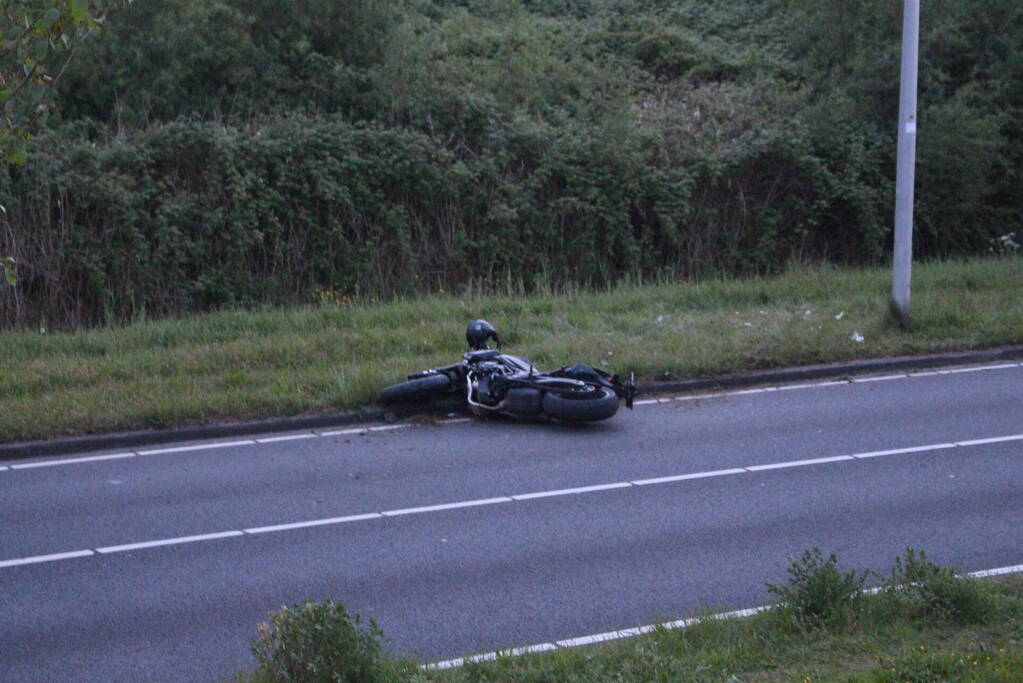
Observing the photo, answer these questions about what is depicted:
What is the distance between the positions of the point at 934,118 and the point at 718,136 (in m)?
3.71

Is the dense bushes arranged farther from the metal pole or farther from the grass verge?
the metal pole

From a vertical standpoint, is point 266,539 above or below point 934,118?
below

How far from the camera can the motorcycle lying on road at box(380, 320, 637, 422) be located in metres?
11.7

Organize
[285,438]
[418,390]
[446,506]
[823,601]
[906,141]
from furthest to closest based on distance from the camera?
[906,141], [418,390], [285,438], [446,506], [823,601]

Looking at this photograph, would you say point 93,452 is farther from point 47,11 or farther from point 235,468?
point 47,11

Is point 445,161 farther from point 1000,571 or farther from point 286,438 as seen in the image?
point 1000,571

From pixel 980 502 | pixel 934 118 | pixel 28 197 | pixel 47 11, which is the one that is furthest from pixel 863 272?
pixel 47 11

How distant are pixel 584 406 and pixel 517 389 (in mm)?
757

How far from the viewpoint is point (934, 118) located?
21.7 metres

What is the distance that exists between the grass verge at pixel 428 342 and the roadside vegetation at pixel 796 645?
20.4 ft

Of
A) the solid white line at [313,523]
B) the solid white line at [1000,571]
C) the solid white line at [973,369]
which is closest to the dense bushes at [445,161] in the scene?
the solid white line at [973,369]

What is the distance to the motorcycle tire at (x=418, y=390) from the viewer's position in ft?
40.4

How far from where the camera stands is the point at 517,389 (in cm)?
1203

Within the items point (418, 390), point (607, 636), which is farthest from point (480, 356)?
point (607, 636)
